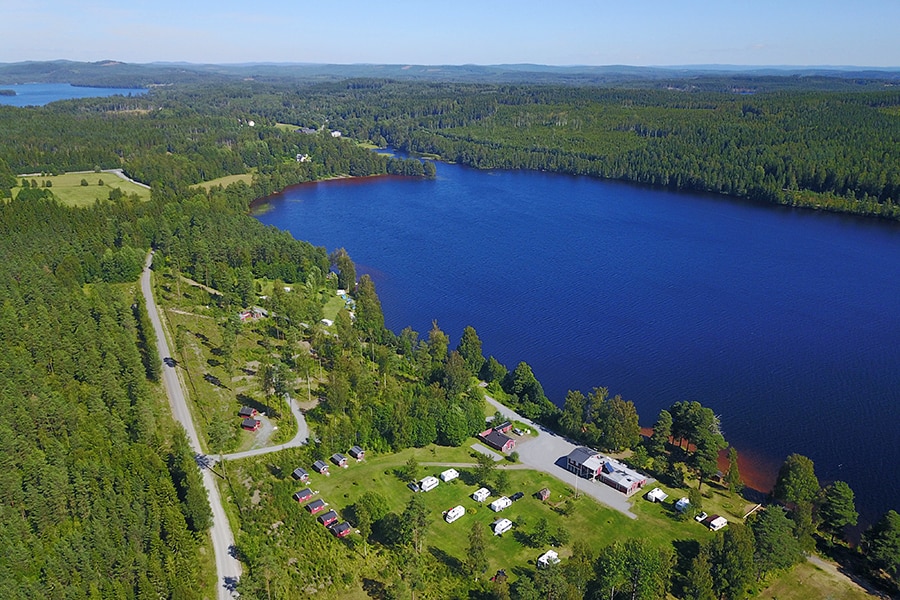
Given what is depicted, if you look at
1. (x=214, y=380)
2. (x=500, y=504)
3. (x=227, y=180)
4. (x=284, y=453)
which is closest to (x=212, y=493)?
(x=284, y=453)

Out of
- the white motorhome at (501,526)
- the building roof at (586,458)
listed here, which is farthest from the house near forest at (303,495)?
the building roof at (586,458)

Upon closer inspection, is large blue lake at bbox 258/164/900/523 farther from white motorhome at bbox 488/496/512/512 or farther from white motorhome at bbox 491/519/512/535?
white motorhome at bbox 491/519/512/535

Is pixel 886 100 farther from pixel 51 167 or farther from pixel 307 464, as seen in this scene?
pixel 51 167

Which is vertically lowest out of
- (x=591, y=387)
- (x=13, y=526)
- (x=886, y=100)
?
(x=591, y=387)

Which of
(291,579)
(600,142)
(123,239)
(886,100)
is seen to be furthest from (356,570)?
(886,100)

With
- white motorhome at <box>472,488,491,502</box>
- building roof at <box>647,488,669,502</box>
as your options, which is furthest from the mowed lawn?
building roof at <box>647,488,669,502</box>

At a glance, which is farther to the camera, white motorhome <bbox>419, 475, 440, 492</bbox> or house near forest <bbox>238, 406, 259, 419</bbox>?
house near forest <bbox>238, 406, 259, 419</bbox>

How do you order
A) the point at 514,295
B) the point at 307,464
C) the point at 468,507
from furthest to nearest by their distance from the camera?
the point at 514,295
the point at 307,464
the point at 468,507

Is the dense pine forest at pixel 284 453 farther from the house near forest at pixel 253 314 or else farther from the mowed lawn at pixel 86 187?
the mowed lawn at pixel 86 187
